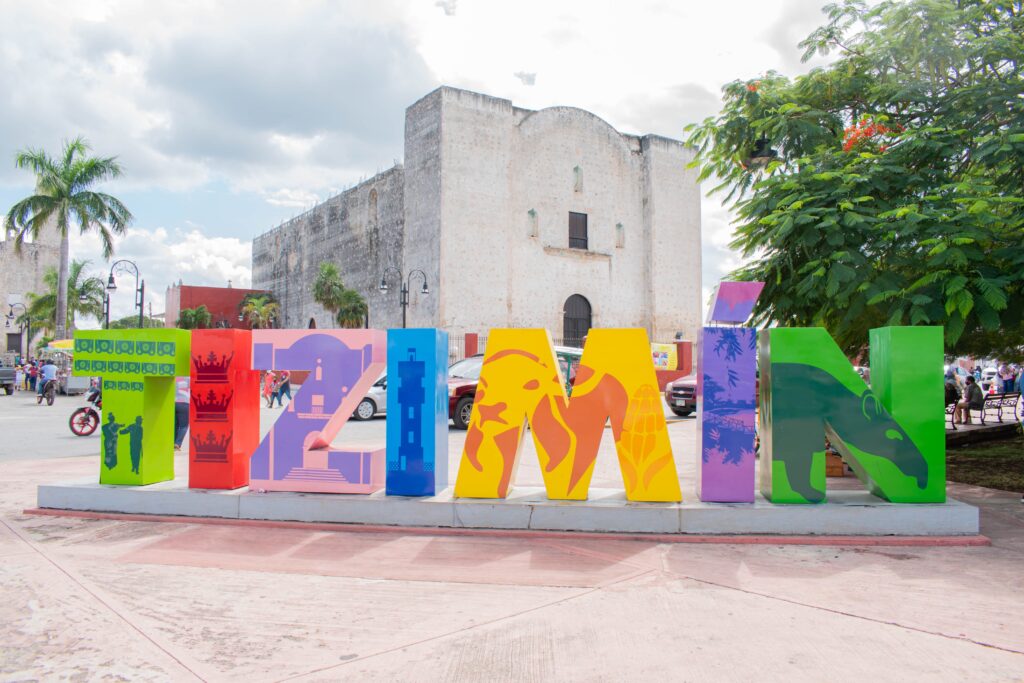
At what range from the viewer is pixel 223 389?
6777 mm

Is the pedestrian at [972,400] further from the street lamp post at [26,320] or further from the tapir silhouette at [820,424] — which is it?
the street lamp post at [26,320]

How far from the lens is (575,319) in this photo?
33969 millimetres

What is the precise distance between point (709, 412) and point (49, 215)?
107 feet

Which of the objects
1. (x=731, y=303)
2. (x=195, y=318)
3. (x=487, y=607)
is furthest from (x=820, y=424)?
(x=195, y=318)

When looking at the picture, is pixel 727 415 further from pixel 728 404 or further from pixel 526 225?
pixel 526 225

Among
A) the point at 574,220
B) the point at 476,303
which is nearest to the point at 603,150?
the point at 574,220

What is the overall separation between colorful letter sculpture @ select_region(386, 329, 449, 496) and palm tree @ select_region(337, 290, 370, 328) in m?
31.5

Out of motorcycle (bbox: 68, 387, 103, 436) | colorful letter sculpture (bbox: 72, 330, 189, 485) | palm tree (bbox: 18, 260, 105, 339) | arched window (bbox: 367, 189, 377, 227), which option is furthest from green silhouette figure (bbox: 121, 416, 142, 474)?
palm tree (bbox: 18, 260, 105, 339)

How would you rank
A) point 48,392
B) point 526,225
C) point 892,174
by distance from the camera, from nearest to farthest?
point 892,174 < point 48,392 < point 526,225

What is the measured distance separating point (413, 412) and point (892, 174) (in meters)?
5.83

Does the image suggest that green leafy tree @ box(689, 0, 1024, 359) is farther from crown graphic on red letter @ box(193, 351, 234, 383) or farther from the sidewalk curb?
crown graphic on red letter @ box(193, 351, 234, 383)

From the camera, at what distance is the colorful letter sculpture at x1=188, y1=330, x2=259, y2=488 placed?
22.2ft

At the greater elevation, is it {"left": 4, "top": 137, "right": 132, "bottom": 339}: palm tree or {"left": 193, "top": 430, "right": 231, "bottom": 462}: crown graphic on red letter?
{"left": 4, "top": 137, "right": 132, "bottom": 339}: palm tree

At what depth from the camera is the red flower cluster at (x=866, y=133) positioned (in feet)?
29.0
